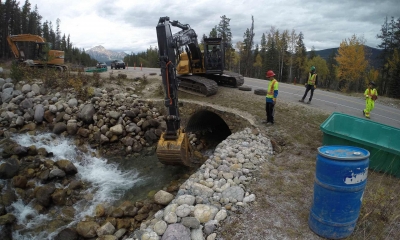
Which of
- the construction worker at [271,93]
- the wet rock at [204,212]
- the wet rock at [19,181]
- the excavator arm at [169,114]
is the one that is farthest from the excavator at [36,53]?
the wet rock at [204,212]

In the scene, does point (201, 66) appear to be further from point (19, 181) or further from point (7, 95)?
point (7, 95)

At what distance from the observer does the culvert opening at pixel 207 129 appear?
1132 cm

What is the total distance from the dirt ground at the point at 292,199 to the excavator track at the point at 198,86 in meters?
3.92

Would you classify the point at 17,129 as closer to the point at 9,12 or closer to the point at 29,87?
the point at 29,87

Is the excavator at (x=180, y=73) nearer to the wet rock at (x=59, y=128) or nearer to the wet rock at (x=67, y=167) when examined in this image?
the wet rock at (x=67, y=167)

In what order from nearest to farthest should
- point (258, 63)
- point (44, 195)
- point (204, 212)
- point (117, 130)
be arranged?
point (204, 212) → point (44, 195) → point (117, 130) → point (258, 63)

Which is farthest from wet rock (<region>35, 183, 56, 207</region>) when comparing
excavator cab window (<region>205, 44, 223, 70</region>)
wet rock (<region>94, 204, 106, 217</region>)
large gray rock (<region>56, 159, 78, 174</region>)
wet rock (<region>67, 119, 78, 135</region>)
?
excavator cab window (<region>205, 44, 223, 70</region>)

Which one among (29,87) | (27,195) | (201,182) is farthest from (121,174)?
(29,87)

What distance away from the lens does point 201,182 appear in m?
5.71

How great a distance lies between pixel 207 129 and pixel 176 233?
8.55 m

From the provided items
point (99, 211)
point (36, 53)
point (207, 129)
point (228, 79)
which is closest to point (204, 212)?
point (99, 211)

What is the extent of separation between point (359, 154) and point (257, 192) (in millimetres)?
2090

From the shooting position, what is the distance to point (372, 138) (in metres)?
7.46

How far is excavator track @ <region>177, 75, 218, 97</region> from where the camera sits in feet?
40.9
